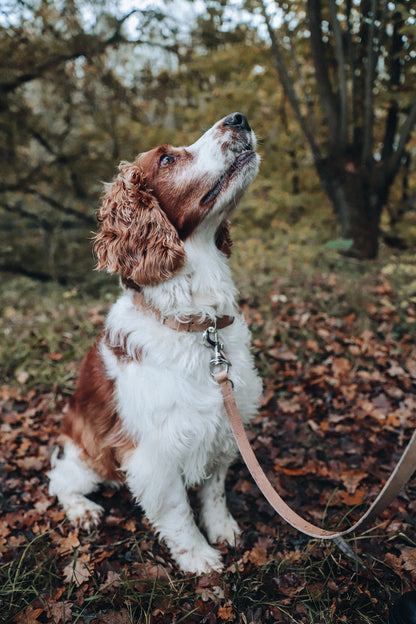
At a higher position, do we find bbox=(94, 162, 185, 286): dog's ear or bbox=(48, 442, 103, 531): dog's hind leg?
bbox=(94, 162, 185, 286): dog's ear

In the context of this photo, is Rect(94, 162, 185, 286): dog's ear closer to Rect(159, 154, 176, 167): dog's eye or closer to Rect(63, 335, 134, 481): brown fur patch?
Rect(159, 154, 176, 167): dog's eye

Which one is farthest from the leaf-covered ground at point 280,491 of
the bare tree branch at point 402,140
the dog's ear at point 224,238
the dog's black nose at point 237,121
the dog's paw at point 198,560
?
the dog's black nose at point 237,121

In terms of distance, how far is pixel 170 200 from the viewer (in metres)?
2.47

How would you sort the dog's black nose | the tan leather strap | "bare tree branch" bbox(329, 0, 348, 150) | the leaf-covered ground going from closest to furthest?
1. the tan leather strap
2. the leaf-covered ground
3. the dog's black nose
4. "bare tree branch" bbox(329, 0, 348, 150)

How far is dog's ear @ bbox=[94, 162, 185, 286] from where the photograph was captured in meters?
2.33

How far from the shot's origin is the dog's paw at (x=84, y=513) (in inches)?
114

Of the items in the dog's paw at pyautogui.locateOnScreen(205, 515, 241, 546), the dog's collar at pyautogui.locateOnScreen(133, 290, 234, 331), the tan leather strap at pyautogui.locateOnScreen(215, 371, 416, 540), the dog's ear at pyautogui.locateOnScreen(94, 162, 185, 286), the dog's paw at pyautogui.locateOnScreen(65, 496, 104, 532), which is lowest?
the dog's paw at pyautogui.locateOnScreen(65, 496, 104, 532)

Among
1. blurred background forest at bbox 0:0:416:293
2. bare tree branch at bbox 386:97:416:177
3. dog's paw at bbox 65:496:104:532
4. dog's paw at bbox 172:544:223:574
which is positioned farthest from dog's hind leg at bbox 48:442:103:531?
bare tree branch at bbox 386:97:416:177

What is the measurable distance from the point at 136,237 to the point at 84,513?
1975 millimetres

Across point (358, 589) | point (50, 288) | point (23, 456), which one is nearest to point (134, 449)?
point (358, 589)

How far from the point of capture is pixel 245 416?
271 cm

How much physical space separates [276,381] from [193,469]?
72.8 inches

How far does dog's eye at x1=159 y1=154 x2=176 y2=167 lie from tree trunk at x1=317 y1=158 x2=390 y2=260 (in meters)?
4.59

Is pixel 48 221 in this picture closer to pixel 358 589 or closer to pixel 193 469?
pixel 193 469
